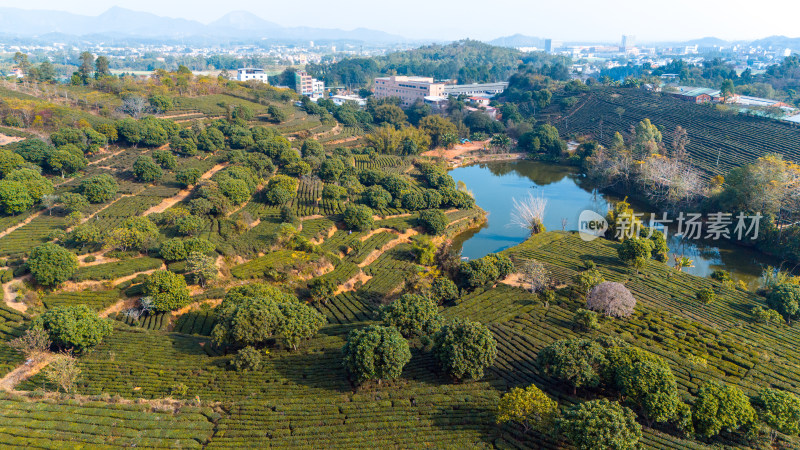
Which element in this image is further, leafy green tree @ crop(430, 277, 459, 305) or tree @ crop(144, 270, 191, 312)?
leafy green tree @ crop(430, 277, 459, 305)

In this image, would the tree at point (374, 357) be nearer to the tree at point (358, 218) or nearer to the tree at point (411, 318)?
the tree at point (411, 318)

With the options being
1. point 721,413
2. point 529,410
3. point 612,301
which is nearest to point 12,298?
point 529,410

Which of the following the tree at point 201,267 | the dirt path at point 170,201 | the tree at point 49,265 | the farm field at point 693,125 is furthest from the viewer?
the farm field at point 693,125

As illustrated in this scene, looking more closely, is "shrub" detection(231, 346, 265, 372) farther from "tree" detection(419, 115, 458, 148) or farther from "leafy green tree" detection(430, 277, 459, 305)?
"tree" detection(419, 115, 458, 148)

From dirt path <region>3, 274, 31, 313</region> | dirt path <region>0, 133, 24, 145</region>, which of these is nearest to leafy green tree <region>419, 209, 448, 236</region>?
dirt path <region>3, 274, 31, 313</region>

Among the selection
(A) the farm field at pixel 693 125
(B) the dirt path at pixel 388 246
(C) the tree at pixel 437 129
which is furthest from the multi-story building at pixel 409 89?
(B) the dirt path at pixel 388 246

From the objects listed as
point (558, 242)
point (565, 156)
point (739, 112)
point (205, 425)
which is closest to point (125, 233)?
point (205, 425)

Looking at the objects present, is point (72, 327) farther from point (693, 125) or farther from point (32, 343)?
point (693, 125)
